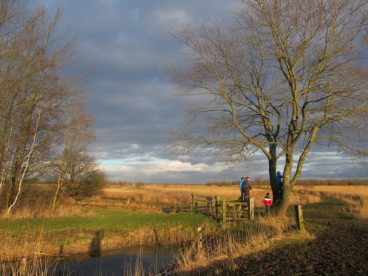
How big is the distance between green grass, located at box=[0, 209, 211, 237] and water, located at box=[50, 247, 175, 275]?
2.19 metres

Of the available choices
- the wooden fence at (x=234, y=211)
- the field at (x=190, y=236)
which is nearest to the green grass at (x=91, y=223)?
the field at (x=190, y=236)

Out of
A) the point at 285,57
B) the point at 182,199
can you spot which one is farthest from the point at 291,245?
the point at 182,199

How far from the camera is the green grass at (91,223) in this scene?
1816 centimetres

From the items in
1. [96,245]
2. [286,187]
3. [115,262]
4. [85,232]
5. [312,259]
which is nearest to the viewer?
[312,259]

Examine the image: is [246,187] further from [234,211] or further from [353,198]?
[353,198]

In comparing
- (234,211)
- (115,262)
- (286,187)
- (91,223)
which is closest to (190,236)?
(234,211)

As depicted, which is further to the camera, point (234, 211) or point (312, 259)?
point (234, 211)

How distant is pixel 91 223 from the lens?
2055 centimetres

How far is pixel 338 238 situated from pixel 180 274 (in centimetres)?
520

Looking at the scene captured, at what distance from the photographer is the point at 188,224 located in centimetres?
2197

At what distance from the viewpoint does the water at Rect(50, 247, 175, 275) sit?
14.4m

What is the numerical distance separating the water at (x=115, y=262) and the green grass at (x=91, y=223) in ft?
7.20

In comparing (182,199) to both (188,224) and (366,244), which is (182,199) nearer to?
(188,224)

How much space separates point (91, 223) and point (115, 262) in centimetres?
500
